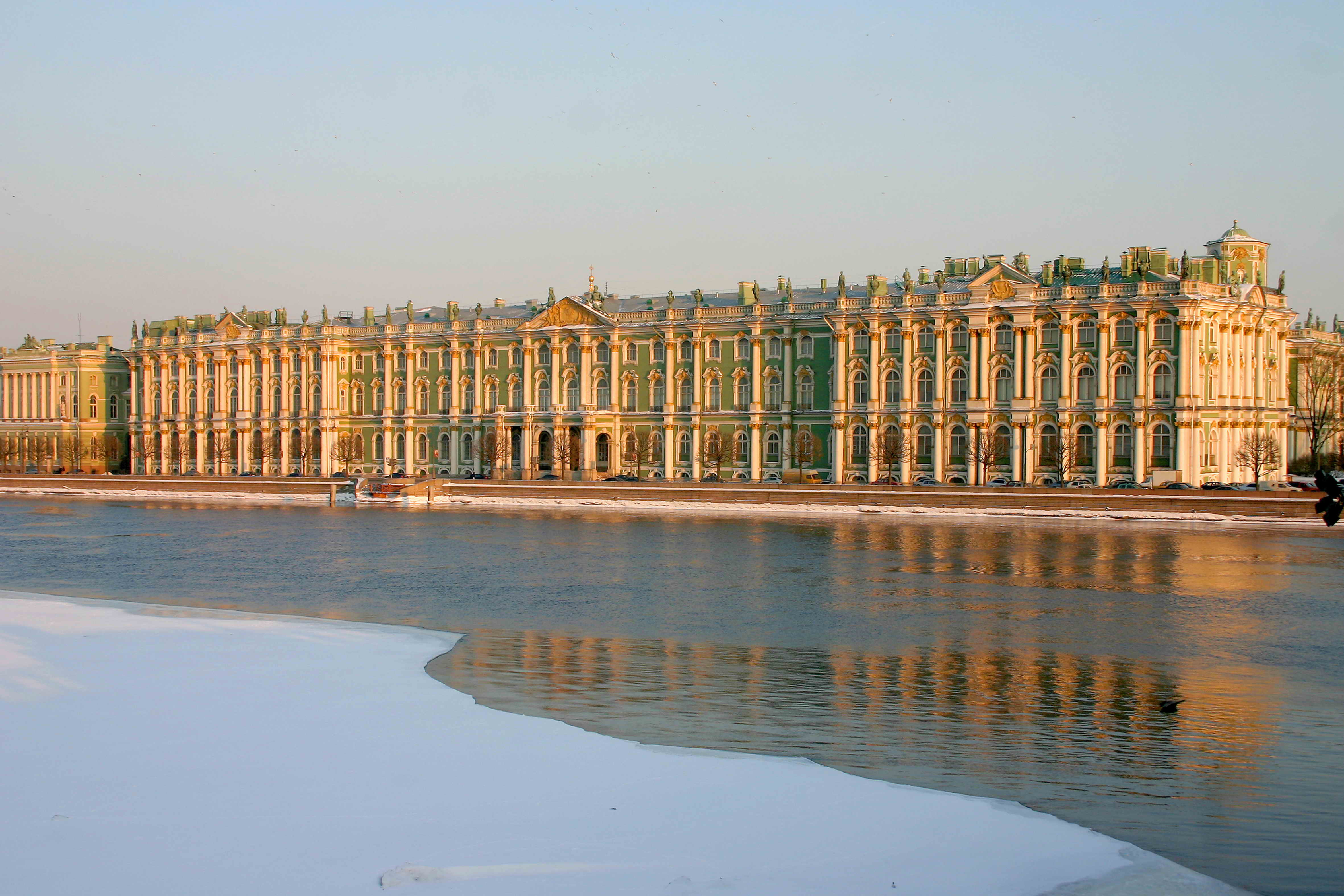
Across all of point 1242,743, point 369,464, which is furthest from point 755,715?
point 369,464

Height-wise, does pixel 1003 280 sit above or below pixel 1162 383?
above

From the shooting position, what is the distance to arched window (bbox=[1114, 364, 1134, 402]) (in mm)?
56812

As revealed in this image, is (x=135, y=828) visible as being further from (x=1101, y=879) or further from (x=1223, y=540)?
(x=1223, y=540)

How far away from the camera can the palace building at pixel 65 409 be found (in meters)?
90.8

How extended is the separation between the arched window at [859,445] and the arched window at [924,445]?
2.50 meters

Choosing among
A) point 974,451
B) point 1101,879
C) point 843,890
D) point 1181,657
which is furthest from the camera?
point 974,451

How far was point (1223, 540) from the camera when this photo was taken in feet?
133

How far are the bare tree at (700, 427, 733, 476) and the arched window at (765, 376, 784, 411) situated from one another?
279cm

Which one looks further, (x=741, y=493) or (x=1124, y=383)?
(x=1124, y=383)

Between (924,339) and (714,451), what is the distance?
1221cm

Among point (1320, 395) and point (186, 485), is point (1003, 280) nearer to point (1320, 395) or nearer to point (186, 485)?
point (1320, 395)

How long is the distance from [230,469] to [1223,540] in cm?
6052

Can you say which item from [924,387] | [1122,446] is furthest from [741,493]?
[1122,446]

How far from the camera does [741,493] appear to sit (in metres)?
55.8
